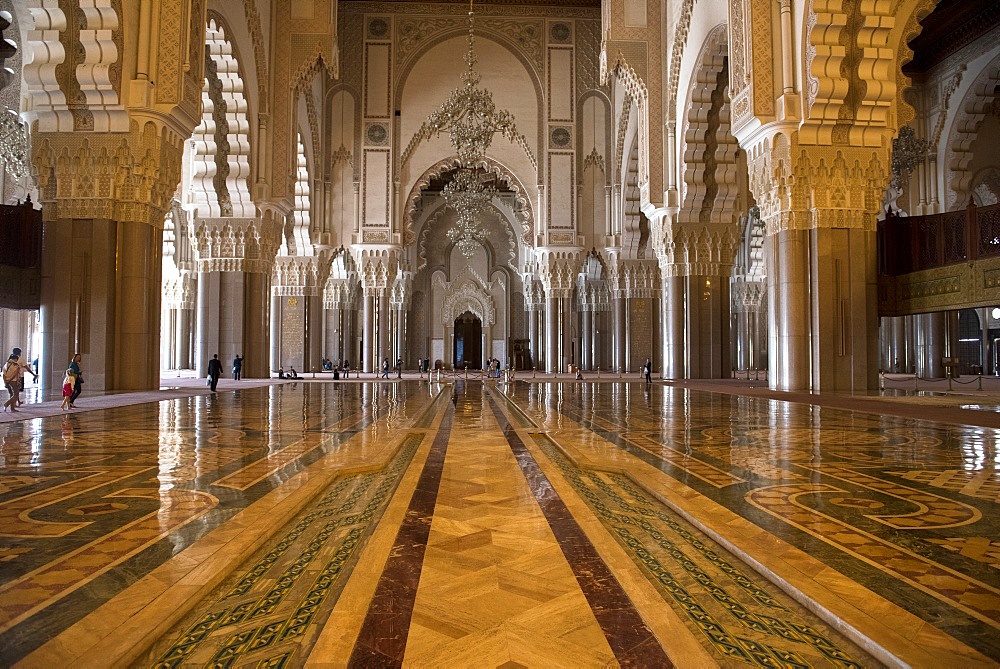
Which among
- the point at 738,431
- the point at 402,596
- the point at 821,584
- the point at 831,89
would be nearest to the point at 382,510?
the point at 402,596

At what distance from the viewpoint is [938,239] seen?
9.02 meters

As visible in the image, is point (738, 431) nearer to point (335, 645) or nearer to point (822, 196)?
point (335, 645)

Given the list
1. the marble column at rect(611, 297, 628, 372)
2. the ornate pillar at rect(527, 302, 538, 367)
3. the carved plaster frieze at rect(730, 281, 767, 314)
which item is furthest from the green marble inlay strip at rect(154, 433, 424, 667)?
the ornate pillar at rect(527, 302, 538, 367)

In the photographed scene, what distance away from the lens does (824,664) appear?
112cm

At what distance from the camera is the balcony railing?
27.4 feet

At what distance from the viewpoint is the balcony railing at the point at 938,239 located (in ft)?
27.4

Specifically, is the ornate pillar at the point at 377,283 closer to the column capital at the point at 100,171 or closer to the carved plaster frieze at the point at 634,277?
the carved plaster frieze at the point at 634,277

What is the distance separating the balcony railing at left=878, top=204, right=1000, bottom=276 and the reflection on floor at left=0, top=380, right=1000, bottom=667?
6.34 meters

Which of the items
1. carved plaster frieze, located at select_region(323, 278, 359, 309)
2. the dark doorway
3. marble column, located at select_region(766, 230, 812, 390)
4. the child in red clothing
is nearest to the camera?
the child in red clothing

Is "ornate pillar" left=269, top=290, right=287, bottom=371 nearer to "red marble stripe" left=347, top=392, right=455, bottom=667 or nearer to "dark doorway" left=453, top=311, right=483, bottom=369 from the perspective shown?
"dark doorway" left=453, top=311, right=483, bottom=369

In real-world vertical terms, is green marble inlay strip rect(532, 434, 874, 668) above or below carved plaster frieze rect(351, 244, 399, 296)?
below

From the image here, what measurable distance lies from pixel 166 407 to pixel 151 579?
5.17 m

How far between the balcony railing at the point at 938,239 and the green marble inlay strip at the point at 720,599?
8468mm

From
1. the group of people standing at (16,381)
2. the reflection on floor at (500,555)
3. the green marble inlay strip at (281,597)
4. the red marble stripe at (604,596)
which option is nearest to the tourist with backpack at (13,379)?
the group of people standing at (16,381)
